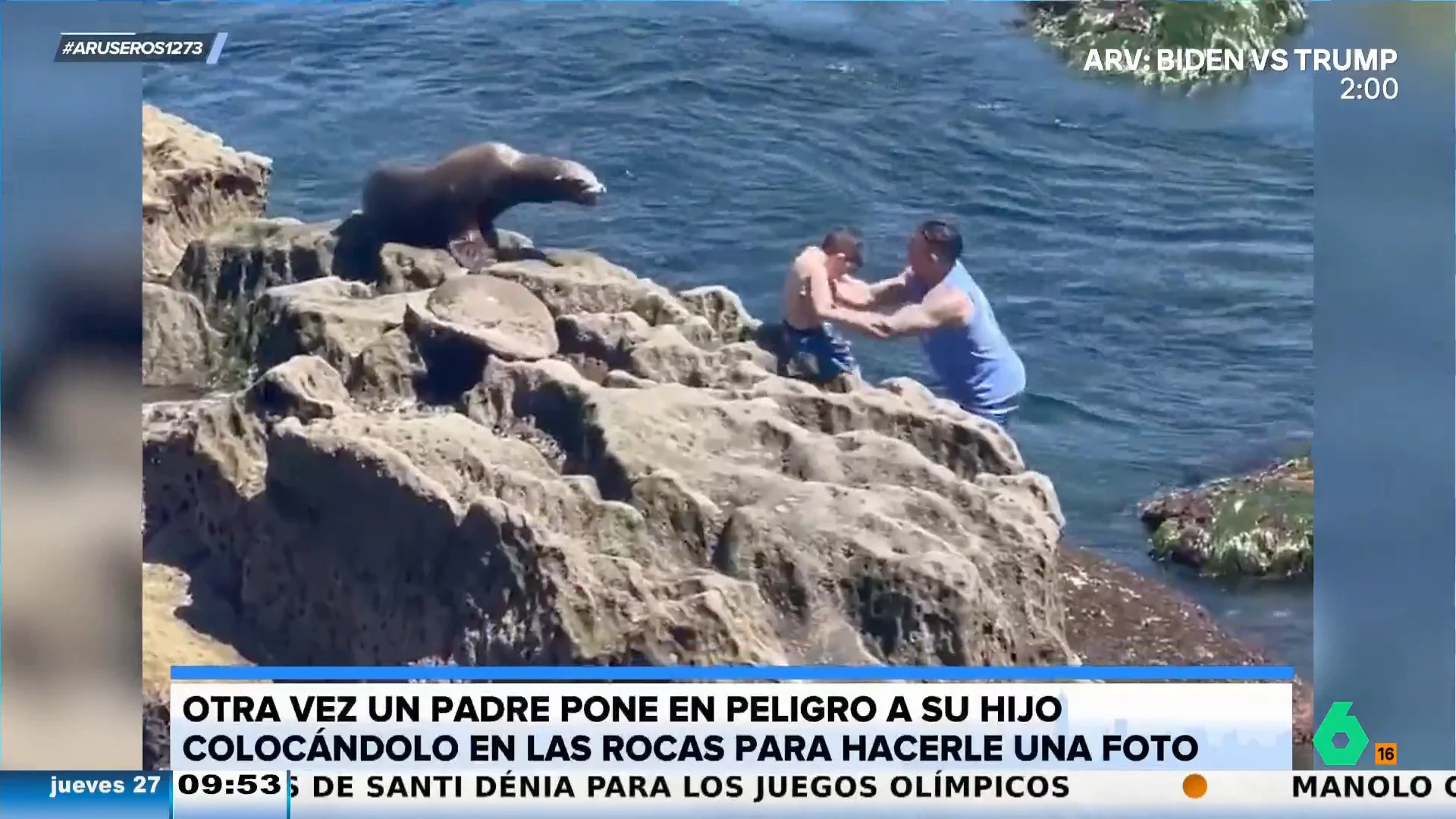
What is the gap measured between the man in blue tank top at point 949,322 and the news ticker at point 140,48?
248 centimetres

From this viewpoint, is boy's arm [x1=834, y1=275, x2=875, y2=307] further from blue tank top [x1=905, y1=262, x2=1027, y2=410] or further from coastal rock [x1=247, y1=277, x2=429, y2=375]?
coastal rock [x1=247, y1=277, x2=429, y2=375]

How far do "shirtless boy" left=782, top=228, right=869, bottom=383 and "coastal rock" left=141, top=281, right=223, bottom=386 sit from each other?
2.19 metres

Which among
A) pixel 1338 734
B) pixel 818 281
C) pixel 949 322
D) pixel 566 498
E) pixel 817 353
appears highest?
pixel 818 281

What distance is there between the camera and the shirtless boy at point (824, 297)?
5.50m

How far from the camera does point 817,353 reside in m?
5.57

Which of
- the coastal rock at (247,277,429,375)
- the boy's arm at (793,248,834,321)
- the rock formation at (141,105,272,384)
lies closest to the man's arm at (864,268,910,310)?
the boy's arm at (793,248,834,321)

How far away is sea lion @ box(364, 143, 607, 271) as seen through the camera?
18.1 feet

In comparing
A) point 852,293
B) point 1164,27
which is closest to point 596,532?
point 852,293

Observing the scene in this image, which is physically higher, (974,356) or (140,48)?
(140,48)

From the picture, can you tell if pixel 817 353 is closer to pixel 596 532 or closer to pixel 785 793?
pixel 596 532

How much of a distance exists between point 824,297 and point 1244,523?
172 cm

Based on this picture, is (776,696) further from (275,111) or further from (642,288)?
(275,111)

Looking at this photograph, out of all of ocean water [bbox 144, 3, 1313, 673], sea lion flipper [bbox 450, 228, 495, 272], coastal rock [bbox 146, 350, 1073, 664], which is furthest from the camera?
sea lion flipper [bbox 450, 228, 495, 272]

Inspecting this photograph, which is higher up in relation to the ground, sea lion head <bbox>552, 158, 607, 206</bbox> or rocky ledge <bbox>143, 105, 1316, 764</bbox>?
sea lion head <bbox>552, 158, 607, 206</bbox>
